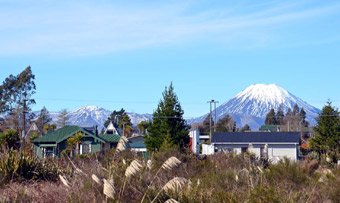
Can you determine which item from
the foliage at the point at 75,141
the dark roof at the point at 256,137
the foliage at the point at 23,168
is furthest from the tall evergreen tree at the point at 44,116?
the foliage at the point at 23,168

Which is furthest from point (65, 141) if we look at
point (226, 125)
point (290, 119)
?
point (290, 119)

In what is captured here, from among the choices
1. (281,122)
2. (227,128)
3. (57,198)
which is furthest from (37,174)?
(281,122)

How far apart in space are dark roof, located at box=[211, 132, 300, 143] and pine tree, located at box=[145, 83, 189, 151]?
64.8ft

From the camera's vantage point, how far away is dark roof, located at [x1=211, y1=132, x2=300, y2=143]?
69375 millimetres

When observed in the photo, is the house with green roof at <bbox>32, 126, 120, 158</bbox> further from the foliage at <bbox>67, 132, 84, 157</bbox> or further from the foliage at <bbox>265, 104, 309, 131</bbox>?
the foliage at <bbox>265, 104, 309, 131</bbox>

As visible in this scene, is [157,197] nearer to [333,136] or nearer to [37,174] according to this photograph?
[37,174]

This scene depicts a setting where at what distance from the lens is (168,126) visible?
161ft

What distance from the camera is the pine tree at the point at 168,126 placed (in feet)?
161

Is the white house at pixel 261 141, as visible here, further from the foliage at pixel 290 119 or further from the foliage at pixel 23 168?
the foliage at pixel 23 168

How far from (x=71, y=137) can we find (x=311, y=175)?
176 ft

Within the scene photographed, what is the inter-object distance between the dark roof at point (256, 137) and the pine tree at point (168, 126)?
64.8ft

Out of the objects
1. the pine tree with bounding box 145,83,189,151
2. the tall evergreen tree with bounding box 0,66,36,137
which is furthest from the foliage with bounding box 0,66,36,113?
the pine tree with bounding box 145,83,189,151

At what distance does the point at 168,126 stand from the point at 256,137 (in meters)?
24.6

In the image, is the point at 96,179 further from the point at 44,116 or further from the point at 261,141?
the point at 44,116
